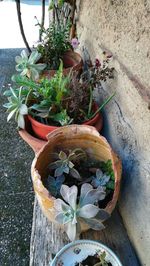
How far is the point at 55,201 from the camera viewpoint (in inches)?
31.0

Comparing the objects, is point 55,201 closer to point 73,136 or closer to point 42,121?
point 73,136

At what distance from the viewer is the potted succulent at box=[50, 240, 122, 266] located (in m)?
0.79

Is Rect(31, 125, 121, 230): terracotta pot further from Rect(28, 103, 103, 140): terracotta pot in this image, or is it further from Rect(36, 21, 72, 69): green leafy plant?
Rect(36, 21, 72, 69): green leafy plant

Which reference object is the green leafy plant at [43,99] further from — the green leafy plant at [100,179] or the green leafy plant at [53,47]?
the green leafy plant at [53,47]

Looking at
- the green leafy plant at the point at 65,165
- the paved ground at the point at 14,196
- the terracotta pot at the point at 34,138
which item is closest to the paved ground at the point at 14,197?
the paved ground at the point at 14,196

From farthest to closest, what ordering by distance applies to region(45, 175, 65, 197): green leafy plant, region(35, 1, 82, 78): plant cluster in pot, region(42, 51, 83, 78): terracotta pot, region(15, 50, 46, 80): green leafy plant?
1. region(35, 1, 82, 78): plant cluster in pot
2. region(42, 51, 83, 78): terracotta pot
3. region(15, 50, 46, 80): green leafy plant
4. region(45, 175, 65, 197): green leafy plant

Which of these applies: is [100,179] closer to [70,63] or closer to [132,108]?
[132,108]

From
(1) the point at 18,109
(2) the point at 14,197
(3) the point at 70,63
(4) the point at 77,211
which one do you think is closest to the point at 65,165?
(4) the point at 77,211

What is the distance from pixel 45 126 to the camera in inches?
45.9

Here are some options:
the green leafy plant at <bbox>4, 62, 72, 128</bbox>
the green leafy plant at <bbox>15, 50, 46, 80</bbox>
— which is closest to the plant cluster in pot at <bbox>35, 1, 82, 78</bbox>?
the green leafy plant at <bbox>15, 50, 46, 80</bbox>

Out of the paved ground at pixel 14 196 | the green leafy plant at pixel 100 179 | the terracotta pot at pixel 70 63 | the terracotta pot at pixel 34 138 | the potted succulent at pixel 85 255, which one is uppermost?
the terracotta pot at pixel 70 63

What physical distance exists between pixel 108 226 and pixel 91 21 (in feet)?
3.33

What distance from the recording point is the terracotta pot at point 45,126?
46.0 inches

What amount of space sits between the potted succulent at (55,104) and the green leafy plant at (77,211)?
1.36ft
